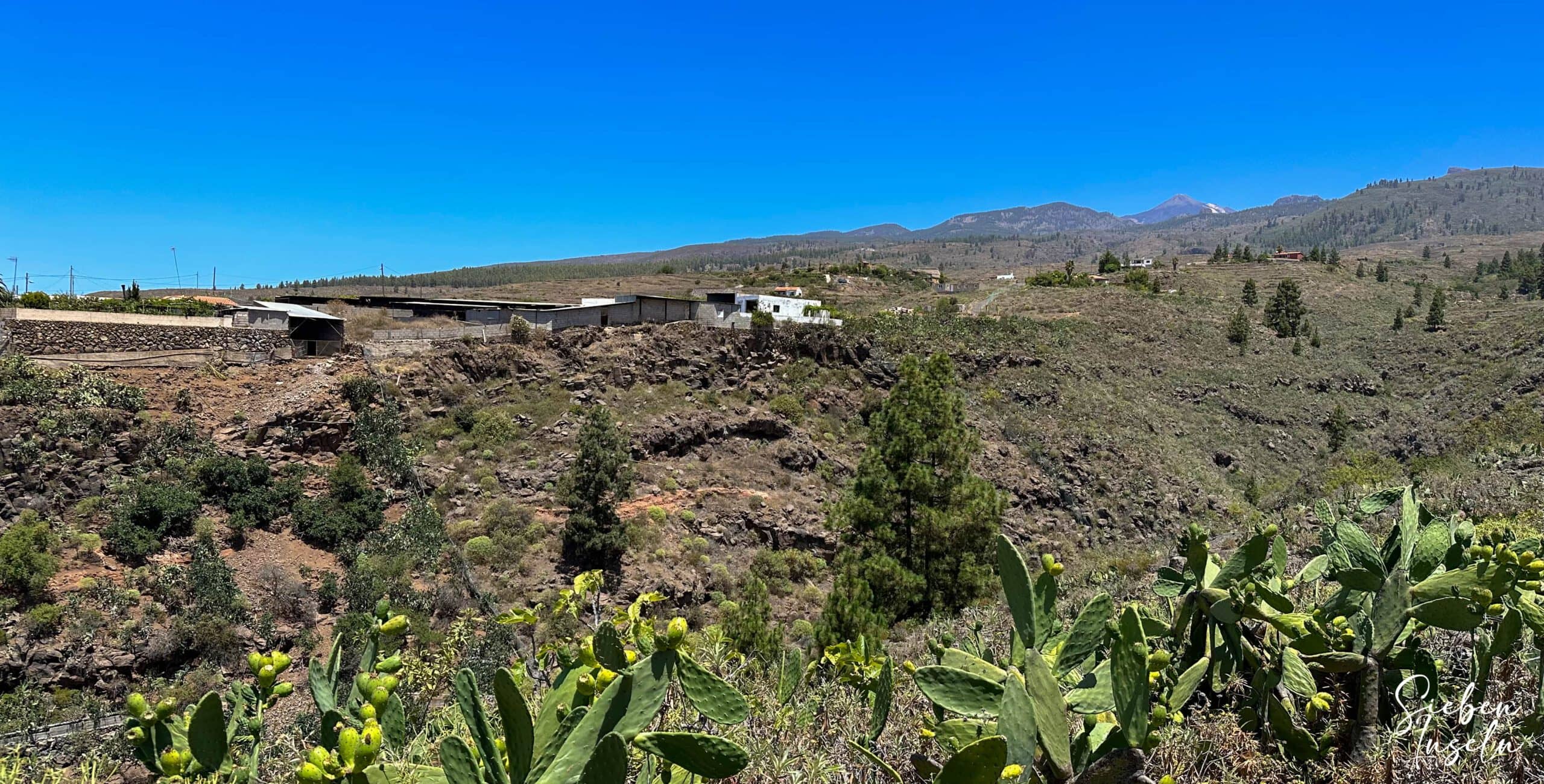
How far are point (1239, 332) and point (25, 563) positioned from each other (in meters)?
41.1

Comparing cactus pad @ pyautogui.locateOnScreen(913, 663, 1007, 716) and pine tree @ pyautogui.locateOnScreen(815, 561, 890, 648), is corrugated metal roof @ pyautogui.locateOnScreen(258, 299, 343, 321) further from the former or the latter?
cactus pad @ pyautogui.locateOnScreen(913, 663, 1007, 716)

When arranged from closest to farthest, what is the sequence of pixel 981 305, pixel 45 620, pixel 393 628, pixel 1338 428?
1. pixel 393 628
2. pixel 45 620
3. pixel 1338 428
4. pixel 981 305

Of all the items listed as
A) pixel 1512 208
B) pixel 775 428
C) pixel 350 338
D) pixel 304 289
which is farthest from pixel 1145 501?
pixel 1512 208

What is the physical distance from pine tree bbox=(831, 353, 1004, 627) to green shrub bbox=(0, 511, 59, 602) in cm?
1296

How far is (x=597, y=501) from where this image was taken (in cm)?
1503

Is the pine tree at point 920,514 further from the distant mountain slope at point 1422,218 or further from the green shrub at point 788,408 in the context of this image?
the distant mountain slope at point 1422,218

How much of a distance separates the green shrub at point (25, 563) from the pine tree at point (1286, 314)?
147 feet

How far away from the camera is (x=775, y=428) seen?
21.2m

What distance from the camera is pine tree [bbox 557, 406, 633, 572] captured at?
14.6 m

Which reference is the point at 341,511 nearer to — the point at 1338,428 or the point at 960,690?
the point at 960,690

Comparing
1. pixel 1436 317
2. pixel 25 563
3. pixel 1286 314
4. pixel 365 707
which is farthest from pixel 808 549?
pixel 1436 317

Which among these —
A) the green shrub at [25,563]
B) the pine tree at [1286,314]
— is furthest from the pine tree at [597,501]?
the pine tree at [1286,314]

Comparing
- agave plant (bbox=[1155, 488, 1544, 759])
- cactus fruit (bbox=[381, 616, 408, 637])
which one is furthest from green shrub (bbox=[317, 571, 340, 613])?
agave plant (bbox=[1155, 488, 1544, 759])

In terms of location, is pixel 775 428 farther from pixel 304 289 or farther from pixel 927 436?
pixel 304 289
